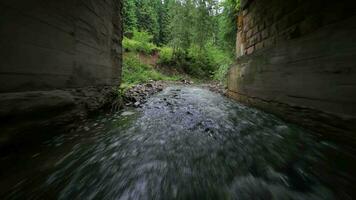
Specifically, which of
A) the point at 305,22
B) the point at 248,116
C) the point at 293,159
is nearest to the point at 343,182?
the point at 293,159

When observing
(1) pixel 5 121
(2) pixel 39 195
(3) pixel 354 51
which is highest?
(3) pixel 354 51

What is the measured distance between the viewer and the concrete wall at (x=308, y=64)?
5.68 ft

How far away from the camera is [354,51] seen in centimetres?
164

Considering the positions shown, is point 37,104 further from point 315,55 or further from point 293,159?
point 315,55

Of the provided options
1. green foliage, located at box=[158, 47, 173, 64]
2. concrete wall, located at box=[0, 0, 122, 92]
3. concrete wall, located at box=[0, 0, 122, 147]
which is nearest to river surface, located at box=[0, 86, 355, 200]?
concrete wall, located at box=[0, 0, 122, 147]

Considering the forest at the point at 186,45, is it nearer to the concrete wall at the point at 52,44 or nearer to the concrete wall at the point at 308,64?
the concrete wall at the point at 52,44

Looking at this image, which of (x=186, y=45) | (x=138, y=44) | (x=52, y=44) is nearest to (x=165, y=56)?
(x=186, y=45)

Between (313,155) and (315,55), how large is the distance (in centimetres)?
124

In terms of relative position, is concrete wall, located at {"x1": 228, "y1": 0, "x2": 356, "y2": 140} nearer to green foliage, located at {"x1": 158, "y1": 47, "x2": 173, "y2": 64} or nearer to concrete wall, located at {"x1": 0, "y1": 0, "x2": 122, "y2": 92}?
concrete wall, located at {"x1": 0, "y1": 0, "x2": 122, "y2": 92}

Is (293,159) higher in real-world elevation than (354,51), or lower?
lower

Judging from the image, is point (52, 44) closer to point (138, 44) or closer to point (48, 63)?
point (48, 63)

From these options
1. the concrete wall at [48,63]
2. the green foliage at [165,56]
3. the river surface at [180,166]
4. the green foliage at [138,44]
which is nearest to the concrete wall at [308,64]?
the river surface at [180,166]

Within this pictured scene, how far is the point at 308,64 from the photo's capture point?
2209 millimetres

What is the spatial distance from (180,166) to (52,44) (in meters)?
2.02
